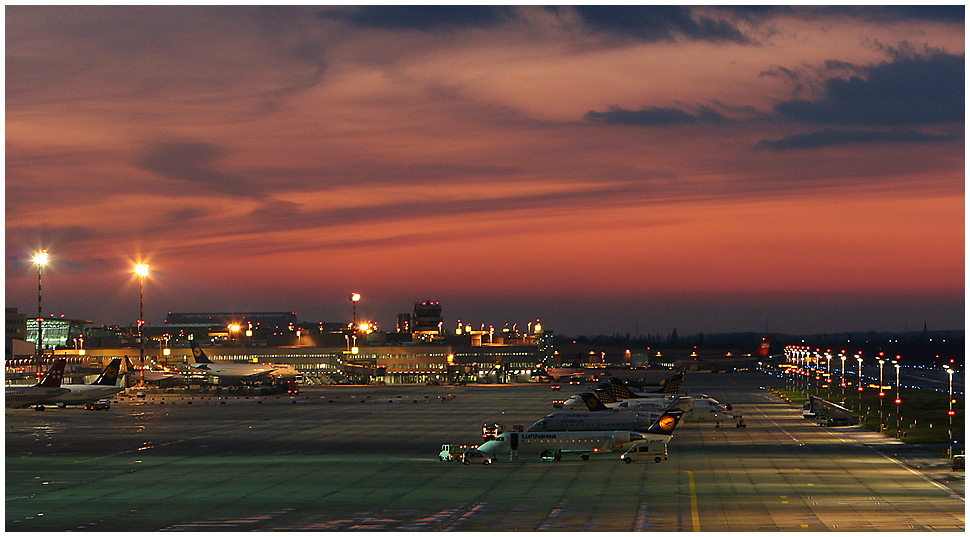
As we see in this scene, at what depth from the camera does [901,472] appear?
201 feet

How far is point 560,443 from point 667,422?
12.0 meters

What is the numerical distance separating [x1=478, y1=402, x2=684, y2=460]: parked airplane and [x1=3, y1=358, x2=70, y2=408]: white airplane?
7586cm

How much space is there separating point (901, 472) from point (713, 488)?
1522 cm

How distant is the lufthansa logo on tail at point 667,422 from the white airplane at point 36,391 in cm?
7934

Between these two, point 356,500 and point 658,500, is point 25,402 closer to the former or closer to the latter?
point 356,500

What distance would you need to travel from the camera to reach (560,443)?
225 feet

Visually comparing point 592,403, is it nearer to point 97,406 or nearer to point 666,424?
point 666,424

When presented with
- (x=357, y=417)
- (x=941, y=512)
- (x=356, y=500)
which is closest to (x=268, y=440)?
(x=357, y=417)

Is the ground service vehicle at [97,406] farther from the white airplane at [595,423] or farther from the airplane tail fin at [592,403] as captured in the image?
the white airplane at [595,423]

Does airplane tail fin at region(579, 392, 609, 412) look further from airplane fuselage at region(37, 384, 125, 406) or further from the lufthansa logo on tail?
airplane fuselage at region(37, 384, 125, 406)

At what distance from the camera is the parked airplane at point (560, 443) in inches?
2682

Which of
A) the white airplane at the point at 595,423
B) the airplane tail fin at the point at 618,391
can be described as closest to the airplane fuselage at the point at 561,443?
the white airplane at the point at 595,423

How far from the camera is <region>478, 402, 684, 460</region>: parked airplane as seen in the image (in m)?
68.1

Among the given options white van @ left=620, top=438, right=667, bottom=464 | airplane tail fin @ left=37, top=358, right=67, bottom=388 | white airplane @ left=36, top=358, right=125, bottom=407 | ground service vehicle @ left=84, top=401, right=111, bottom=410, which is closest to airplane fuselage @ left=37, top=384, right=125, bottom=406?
white airplane @ left=36, top=358, right=125, bottom=407
